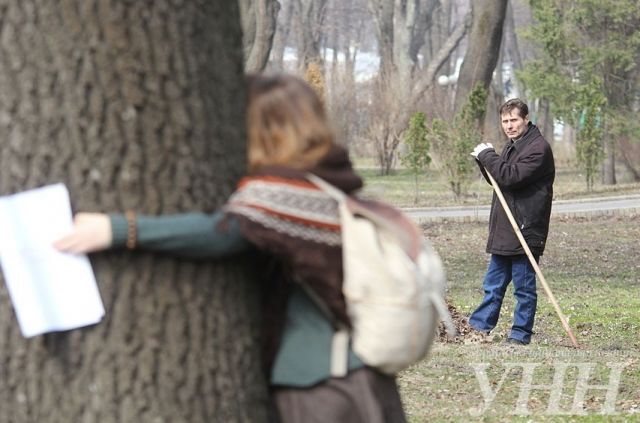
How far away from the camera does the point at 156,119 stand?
3125mm

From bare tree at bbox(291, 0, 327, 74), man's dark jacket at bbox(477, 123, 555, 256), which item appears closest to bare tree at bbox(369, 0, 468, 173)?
bare tree at bbox(291, 0, 327, 74)

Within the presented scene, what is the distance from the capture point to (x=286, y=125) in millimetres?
3125

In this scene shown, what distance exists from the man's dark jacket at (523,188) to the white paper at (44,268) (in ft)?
21.0

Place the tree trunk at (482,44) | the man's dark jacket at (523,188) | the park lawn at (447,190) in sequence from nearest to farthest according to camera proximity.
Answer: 1. the man's dark jacket at (523,188)
2. the park lawn at (447,190)
3. the tree trunk at (482,44)

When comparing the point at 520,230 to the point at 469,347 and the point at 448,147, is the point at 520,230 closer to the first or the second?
the point at 469,347

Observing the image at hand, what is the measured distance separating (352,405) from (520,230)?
6.29 metres

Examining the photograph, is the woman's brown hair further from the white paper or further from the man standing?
the man standing

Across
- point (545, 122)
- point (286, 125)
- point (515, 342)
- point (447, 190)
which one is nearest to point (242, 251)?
point (286, 125)

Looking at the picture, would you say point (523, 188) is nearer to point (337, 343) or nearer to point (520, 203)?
point (520, 203)

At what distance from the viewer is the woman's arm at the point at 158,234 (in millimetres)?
3018

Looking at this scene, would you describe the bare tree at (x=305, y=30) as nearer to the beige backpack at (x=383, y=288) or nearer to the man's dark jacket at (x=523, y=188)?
the man's dark jacket at (x=523, y=188)

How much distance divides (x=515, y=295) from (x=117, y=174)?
661 cm

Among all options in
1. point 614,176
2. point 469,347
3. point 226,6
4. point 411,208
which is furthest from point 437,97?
point 226,6

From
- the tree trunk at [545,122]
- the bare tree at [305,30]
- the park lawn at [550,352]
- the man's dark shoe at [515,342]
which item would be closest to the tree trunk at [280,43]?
the bare tree at [305,30]
